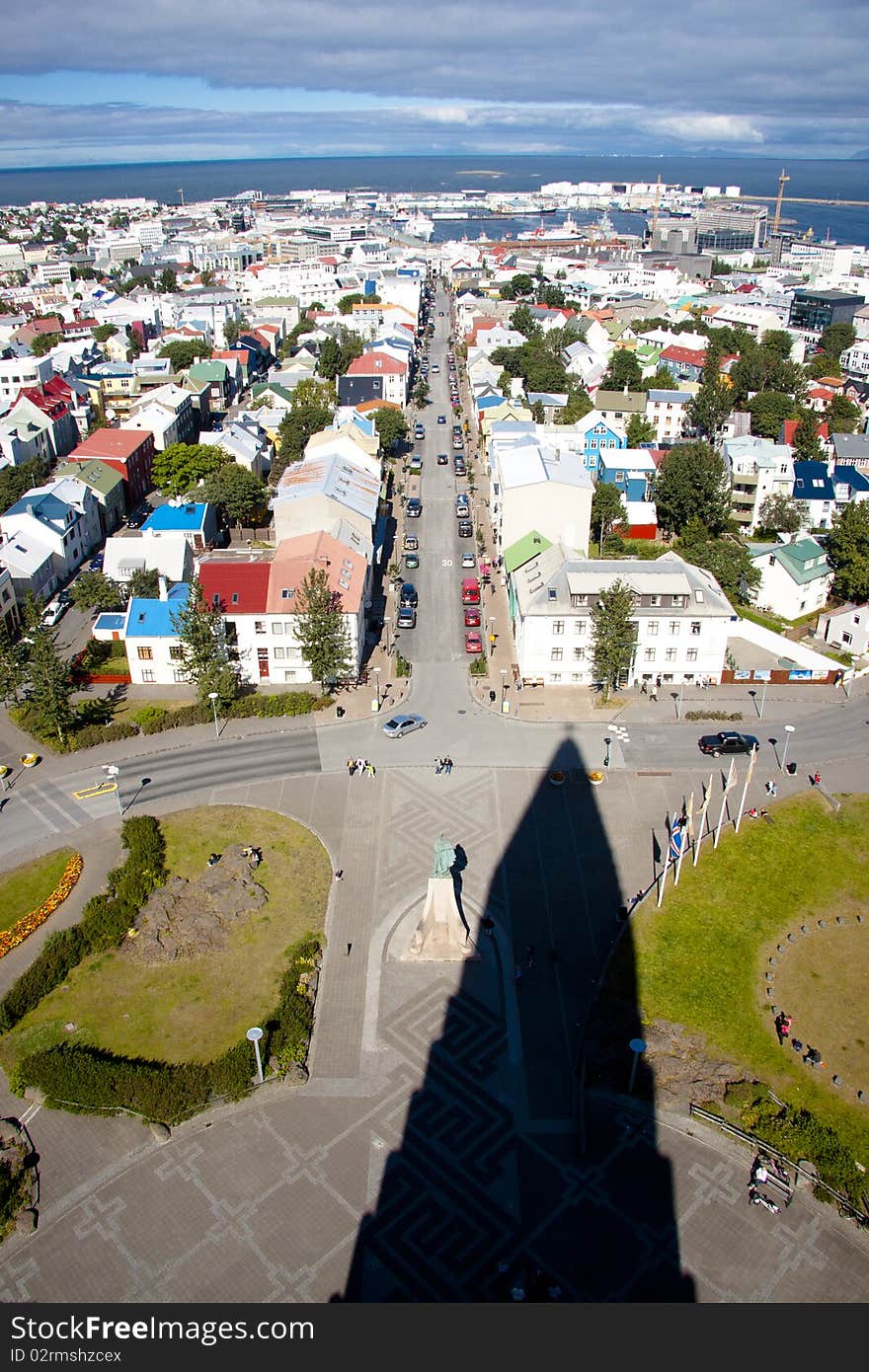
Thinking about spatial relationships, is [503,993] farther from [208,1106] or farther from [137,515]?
[137,515]

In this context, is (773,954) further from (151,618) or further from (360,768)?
(151,618)

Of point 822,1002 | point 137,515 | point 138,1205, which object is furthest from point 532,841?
point 137,515

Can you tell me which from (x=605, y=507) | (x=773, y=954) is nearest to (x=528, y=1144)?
(x=773, y=954)

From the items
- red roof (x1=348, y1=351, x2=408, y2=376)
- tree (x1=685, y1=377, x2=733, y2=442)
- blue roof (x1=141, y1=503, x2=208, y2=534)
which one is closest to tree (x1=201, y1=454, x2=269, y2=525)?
blue roof (x1=141, y1=503, x2=208, y2=534)

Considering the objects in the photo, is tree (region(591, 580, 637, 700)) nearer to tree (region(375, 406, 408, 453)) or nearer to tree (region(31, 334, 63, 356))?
tree (region(375, 406, 408, 453))

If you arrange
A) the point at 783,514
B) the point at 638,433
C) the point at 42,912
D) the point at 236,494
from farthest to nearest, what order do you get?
the point at 638,433 → the point at 236,494 → the point at 783,514 → the point at 42,912

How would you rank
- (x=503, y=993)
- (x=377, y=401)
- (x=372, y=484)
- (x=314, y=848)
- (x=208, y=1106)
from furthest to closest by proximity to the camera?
(x=377, y=401) < (x=372, y=484) < (x=314, y=848) < (x=503, y=993) < (x=208, y=1106)

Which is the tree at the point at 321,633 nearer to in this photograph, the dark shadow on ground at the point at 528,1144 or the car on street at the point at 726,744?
the dark shadow on ground at the point at 528,1144
